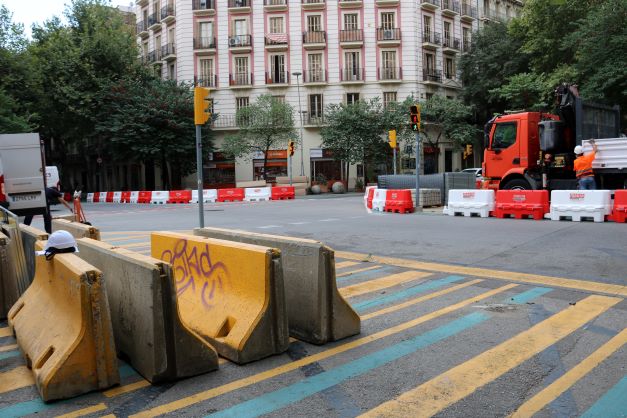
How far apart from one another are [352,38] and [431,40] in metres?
6.95

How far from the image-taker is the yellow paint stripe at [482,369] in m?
3.50

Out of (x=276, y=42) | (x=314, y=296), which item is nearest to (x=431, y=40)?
(x=276, y=42)

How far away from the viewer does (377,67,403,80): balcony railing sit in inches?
1740

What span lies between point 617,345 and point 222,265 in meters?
3.44

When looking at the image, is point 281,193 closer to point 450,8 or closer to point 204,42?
point 204,42

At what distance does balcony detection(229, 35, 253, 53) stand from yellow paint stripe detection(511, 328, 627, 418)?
42.8 meters

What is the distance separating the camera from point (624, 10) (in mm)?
23203

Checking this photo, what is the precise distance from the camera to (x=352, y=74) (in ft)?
146

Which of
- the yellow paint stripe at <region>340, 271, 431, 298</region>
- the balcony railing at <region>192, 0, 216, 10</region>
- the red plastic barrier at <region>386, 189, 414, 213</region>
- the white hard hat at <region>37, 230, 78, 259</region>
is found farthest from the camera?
the balcony railing at <region>192, 0, 216, 10</region>

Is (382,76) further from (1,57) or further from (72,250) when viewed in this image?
(72,250)

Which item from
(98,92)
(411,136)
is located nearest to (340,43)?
(411,136)

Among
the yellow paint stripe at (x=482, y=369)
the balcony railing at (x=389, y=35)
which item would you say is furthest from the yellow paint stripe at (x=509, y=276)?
the balcony railing at (x=389, y=35)

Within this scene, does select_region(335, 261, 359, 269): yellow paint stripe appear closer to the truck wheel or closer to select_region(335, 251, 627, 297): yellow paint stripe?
select_region(335, 251, 627, 297): yellow paint stripe

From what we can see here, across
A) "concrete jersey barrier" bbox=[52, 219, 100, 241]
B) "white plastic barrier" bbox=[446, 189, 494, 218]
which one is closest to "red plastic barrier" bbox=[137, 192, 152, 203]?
"white plastic barrier" bbox=[446, 189, 494, 218]
